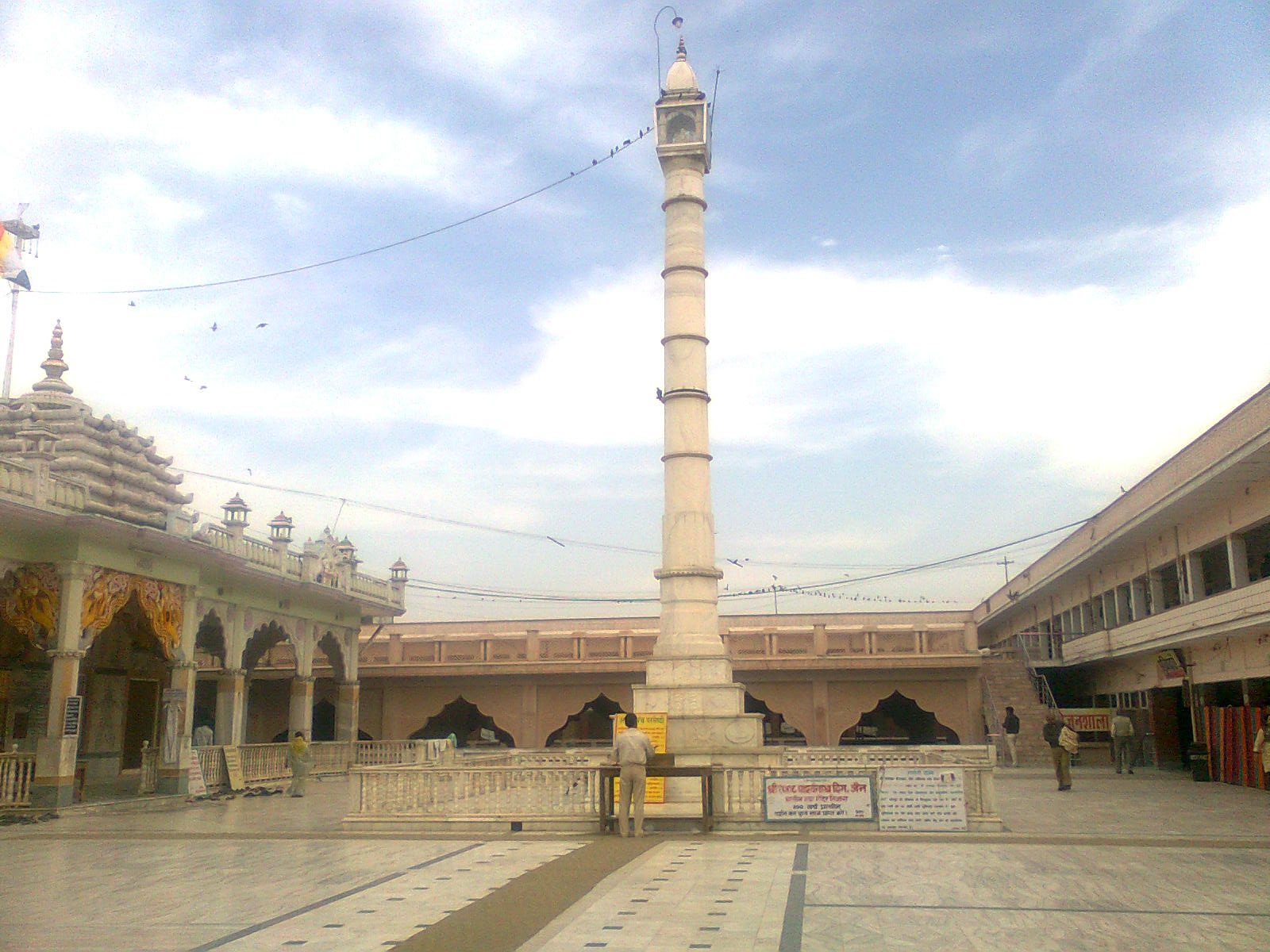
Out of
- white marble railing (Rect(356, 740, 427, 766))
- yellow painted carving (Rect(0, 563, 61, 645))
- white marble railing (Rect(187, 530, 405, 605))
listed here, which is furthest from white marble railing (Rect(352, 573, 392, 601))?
yellow painted carving (Rect(0, 563, 61, 645))

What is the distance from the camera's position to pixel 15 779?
1689 centimetres

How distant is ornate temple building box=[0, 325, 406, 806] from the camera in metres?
17.1

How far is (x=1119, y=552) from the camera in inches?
1025

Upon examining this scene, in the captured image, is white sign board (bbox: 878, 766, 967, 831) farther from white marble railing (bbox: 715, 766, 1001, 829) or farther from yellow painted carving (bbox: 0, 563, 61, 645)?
yellow painted carving (bbox: 0, 563, 61, 645)

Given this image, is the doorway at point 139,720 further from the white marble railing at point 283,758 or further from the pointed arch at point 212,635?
the pointed arch at point 212,635

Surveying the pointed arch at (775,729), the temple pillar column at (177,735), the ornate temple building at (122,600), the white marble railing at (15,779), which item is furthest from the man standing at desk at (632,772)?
the pointed arch at (775,729)

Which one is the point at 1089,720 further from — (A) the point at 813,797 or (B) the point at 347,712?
(B) the point at 347,712

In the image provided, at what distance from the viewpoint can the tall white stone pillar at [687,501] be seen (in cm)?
2081

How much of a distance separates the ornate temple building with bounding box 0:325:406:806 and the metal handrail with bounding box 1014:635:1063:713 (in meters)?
17.7

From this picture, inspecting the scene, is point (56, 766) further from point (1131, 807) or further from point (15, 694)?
point (1131, 807)

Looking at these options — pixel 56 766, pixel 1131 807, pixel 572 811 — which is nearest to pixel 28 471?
pixel 56 766

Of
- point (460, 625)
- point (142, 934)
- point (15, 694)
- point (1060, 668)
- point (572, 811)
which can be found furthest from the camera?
point (460, 625)

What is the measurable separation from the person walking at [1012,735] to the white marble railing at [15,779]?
70.1 ft

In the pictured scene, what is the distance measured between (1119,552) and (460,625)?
2291 centimetres
